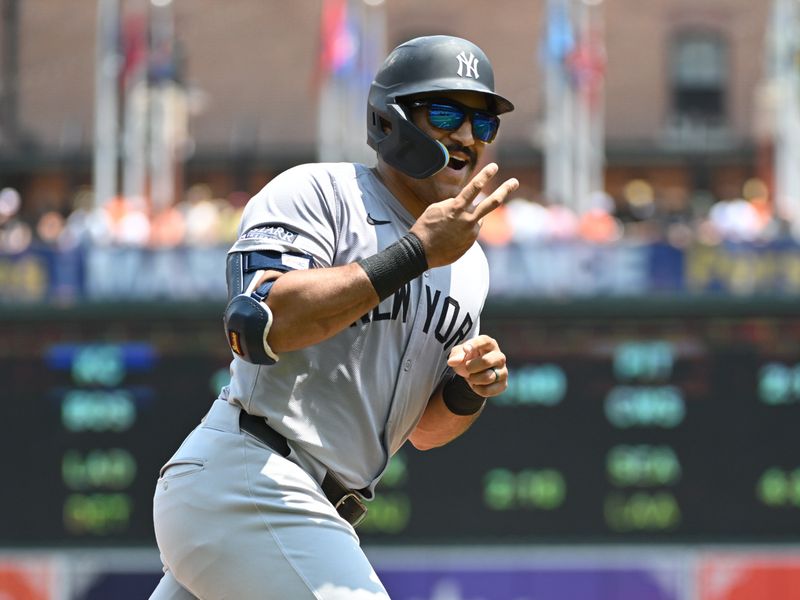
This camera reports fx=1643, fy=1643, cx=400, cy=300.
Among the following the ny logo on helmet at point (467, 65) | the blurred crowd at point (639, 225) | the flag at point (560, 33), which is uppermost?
the flag at point (560, 33)

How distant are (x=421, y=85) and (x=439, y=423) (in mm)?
905

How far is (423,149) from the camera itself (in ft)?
12.9

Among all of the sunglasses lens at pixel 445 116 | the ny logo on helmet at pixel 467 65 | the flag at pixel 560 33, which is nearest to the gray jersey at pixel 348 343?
the sunglasses lens at pixel 445 116

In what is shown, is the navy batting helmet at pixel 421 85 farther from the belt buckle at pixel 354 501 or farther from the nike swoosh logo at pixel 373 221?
the belt buckle at pixel 354 501

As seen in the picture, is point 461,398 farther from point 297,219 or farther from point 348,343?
point 297,219

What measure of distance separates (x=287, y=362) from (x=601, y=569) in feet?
21.1

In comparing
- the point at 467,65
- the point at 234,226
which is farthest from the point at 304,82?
the point at 467,65

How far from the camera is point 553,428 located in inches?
395

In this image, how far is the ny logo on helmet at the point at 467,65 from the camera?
3990 millimetres

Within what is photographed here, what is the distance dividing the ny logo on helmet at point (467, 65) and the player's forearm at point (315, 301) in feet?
2.21

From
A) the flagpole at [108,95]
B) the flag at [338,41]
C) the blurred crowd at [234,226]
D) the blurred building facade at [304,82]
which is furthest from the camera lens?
the blurred building facade at [304,82]

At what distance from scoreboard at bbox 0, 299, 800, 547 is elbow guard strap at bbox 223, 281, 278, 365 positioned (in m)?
6.31

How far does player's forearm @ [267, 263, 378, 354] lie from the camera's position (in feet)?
11.6

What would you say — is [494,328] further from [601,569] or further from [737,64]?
[737,64]
